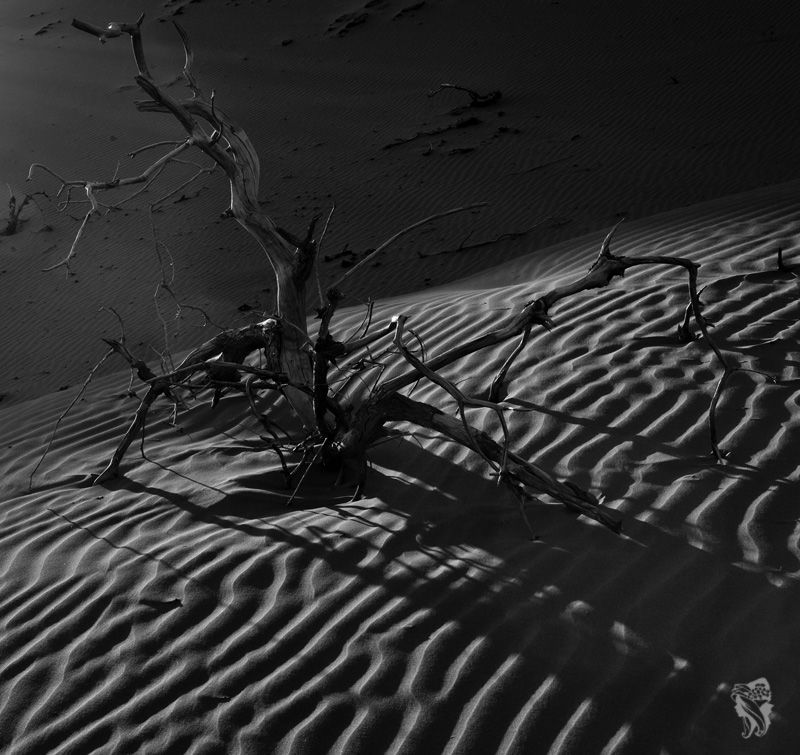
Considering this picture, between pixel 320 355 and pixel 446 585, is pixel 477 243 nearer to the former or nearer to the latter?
pixel 320 355

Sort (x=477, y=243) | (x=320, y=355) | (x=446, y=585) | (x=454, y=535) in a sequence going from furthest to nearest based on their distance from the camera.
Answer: (x=477, y=243) < (x=320, y=355) < (x=454, y=535) < (x=446, y=585)

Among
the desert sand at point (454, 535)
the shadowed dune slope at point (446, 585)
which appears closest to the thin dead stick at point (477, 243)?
the desert sand at point (454, 535)

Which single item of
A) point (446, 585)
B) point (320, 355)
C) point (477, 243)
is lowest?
point (446, 585)

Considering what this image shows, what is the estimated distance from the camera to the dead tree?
3.00 m

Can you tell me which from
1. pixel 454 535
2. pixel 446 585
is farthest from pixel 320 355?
pixel 446 585

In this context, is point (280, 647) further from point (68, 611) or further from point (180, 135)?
point (180, 135)

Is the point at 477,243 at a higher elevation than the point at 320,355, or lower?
lower

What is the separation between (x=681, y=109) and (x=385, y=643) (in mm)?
10496

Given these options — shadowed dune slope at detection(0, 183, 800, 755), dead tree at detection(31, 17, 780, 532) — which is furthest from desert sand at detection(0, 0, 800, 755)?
dead tree at detection(31, 17, 780, 532)

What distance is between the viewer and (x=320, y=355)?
11.1 ft

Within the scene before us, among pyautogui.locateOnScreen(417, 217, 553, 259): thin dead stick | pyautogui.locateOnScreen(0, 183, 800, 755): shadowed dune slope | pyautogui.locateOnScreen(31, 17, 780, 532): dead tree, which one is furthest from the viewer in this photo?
pyautogui.locateOnScreen(417, 217, 553, 259): thin dead stick

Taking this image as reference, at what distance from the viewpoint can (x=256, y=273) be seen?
29.0ft

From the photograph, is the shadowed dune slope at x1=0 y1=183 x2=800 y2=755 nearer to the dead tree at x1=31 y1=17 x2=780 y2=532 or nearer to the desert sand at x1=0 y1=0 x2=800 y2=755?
the desert sand at x1=0 y1=0 x2=800 y2=755

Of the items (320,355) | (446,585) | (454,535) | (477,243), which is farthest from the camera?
(477,243)
